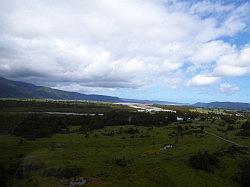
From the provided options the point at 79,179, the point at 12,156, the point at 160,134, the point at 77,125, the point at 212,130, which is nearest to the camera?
the point at 79,179

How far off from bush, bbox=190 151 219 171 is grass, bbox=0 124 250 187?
1.84 m

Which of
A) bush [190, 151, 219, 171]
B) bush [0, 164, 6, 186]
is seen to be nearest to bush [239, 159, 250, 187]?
bush [190, 151, 219, 171]

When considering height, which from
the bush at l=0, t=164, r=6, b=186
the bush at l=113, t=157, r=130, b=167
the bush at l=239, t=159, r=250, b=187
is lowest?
the bush at l=0, t=164, r=6, b=186

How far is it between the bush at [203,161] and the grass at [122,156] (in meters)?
1.84

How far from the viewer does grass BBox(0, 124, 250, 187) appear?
8938cm

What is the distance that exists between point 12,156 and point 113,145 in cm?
3411

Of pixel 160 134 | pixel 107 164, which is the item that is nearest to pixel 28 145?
pixel 107 164

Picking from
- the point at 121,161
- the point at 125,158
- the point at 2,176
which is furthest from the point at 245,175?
the point at 2,176

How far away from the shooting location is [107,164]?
→ 323 feet

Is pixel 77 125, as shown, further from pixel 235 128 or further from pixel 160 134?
pixel 235 128

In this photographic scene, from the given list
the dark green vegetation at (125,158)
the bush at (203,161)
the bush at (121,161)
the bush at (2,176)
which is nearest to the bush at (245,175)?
the dark green vegetation at (125,158)

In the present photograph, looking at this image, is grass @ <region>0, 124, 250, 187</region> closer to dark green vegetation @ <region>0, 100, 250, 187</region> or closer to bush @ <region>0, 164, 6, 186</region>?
dark green vegetation @ <region>0, 100, 250, 187</region>

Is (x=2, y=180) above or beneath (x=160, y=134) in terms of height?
beneath

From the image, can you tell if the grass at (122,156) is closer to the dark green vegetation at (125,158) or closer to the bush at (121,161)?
the dark green vegetation at (125,158)
